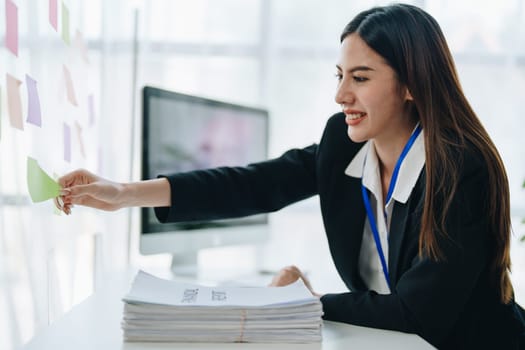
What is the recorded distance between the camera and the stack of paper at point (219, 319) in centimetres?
88

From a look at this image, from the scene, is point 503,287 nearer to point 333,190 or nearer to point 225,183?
point 333,190

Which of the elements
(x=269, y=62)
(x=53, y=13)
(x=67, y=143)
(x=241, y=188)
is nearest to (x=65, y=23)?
(x=53, y=13)

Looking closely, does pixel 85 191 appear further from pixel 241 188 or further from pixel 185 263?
pixel 185 263

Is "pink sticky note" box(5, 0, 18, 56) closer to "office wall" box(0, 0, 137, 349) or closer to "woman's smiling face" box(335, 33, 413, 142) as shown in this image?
"office wall" box(0, 0, 137, 349)

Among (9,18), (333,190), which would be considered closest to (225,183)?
(333,190)

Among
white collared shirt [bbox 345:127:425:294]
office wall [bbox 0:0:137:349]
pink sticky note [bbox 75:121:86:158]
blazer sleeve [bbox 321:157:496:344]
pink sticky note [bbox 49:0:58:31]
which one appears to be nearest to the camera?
blazer sleeve [bbox 321:157:496:344]

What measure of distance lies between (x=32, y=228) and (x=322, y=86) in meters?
1.60

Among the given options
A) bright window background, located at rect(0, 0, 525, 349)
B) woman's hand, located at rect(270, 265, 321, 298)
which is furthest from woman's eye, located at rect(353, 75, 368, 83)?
bright window background, located at rect(0, 0, 525, 349)

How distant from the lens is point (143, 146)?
5.26 ft

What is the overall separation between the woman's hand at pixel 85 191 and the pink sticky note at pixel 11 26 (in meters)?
0.27

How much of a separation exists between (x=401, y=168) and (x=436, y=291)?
32 centimetres

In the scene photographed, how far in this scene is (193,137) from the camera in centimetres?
179

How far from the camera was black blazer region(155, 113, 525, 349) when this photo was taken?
1037 millimetres

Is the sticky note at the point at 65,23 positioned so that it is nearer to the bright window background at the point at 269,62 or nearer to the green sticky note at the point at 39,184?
the green sticky note at the point at 39,184
